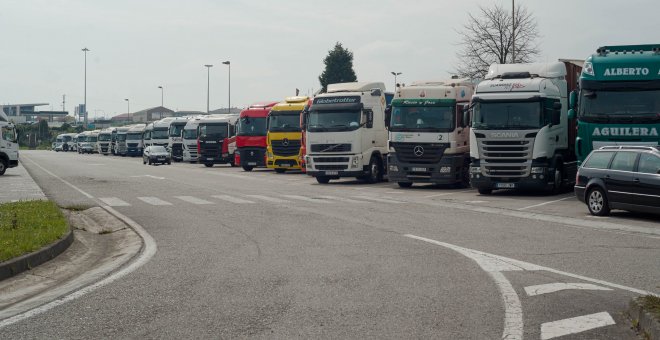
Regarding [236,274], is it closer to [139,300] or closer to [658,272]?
[139,300]

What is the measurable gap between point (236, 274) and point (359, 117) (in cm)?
2131

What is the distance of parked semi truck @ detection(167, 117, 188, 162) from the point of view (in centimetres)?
6228

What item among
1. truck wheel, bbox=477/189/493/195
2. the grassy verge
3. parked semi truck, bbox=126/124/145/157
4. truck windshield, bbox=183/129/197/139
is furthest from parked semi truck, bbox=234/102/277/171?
parked semi truck, bbox=126/124/145/157

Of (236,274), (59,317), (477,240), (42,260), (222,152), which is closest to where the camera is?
(59,317)

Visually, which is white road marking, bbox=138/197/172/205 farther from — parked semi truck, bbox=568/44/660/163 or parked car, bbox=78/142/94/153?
parked car, bbox=78/142/94/153

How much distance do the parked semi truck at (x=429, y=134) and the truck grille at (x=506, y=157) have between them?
2.73 m

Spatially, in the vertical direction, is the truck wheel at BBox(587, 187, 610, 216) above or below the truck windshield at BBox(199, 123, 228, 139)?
below

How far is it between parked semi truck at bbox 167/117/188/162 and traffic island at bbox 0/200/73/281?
4414 cm

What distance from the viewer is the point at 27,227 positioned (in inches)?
566

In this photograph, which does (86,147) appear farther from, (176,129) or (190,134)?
(190,134)

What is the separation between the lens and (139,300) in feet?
28.4

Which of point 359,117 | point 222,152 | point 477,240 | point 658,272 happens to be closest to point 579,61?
point 359,117

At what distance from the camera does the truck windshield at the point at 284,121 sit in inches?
1531

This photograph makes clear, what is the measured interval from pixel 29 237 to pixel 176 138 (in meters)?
51.0
